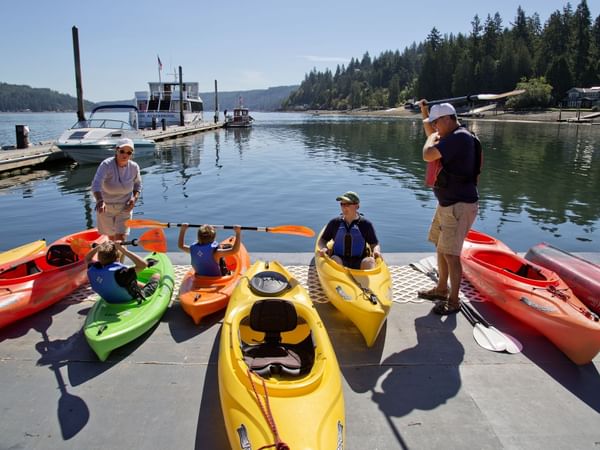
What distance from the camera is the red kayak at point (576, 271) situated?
4895mm

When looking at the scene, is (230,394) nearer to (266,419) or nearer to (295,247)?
(266,419)

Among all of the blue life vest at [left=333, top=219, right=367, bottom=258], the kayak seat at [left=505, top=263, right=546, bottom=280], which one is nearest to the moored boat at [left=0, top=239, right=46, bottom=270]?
the blue life vest at [left=333, top=219, right=367, bottom=258]

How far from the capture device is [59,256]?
19.3 feet

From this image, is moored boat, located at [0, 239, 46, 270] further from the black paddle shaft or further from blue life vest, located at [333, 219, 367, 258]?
the black paddle shaft

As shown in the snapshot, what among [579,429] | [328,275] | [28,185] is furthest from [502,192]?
[28,185]

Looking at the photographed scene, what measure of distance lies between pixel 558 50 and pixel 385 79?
74.6 meters

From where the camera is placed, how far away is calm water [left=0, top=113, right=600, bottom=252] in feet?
37.6

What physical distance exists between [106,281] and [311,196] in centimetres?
1179

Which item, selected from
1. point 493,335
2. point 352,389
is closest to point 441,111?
point 493,335

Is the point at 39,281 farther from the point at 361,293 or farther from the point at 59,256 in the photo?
the point at 361,293

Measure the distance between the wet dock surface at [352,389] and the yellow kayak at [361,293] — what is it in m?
0.22

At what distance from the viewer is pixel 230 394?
297cm

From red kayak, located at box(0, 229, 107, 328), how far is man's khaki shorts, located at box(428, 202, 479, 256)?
4.43 metres

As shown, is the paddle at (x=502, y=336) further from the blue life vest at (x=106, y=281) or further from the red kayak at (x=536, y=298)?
the blue life vest at (x=106, y=281)
